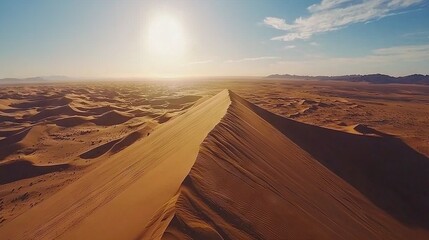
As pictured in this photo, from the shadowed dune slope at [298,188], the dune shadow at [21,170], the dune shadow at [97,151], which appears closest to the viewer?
the shadowed dune slope at [298,188]

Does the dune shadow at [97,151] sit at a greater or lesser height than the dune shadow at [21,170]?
greater

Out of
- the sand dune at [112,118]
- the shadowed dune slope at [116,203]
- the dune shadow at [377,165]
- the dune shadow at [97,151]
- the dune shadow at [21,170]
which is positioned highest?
the shadowed dune slope at [116,203]

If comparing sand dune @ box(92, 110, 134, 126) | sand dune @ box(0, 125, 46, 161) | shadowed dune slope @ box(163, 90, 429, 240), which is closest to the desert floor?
shadowed dune slope @ box(163, 90, 429, 240)

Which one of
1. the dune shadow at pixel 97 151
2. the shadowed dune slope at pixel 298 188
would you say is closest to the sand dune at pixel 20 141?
the dune shadow at pixel 97 151

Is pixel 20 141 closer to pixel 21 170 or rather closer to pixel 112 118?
pixel 21 170

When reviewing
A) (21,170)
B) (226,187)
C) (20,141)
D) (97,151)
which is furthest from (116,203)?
(20,141)

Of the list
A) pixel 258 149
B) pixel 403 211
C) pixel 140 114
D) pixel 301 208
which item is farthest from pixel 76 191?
pixel 140 114

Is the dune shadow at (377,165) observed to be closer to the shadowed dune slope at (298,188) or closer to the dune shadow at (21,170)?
the shadowed dune slope at (298,188)
